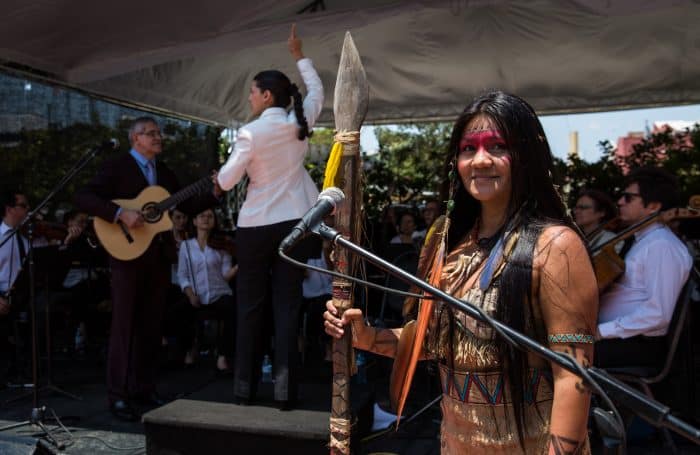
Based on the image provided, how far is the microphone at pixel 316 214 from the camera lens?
155 centimetres

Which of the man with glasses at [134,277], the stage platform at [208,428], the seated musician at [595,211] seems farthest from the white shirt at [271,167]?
the seated musician at [595,211]

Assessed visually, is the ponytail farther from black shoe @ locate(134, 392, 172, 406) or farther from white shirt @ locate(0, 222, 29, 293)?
white shirt @ locate(0, 222, 29, 293)

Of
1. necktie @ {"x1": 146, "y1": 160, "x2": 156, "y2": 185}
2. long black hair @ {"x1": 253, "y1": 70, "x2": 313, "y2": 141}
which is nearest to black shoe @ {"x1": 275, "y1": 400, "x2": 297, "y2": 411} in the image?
long black hair @ {"x1": 253, "y1": 70, "x2": 313, "y2": 141}

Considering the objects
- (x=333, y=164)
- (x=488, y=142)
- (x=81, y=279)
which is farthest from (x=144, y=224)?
(x=488, y=142)

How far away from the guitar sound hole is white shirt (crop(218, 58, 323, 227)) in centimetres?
108

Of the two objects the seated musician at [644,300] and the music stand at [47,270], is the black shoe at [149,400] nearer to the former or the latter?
the music stand at [47,270]

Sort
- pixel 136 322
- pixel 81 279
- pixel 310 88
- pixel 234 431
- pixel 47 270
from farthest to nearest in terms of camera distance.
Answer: pixel 81 279
pixel 47 270
pixel 136 322
pixel 310 88
pixel 234 431

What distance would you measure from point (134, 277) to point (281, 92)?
1745 millimetres

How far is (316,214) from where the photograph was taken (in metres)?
1.58

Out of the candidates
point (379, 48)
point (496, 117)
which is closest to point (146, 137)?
point (379, 48)

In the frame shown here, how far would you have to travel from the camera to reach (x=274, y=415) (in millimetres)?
3486

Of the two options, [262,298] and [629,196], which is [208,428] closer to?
[262,298]

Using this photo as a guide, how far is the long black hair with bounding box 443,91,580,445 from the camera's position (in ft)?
5.23

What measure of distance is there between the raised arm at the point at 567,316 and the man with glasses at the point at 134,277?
320 cm
